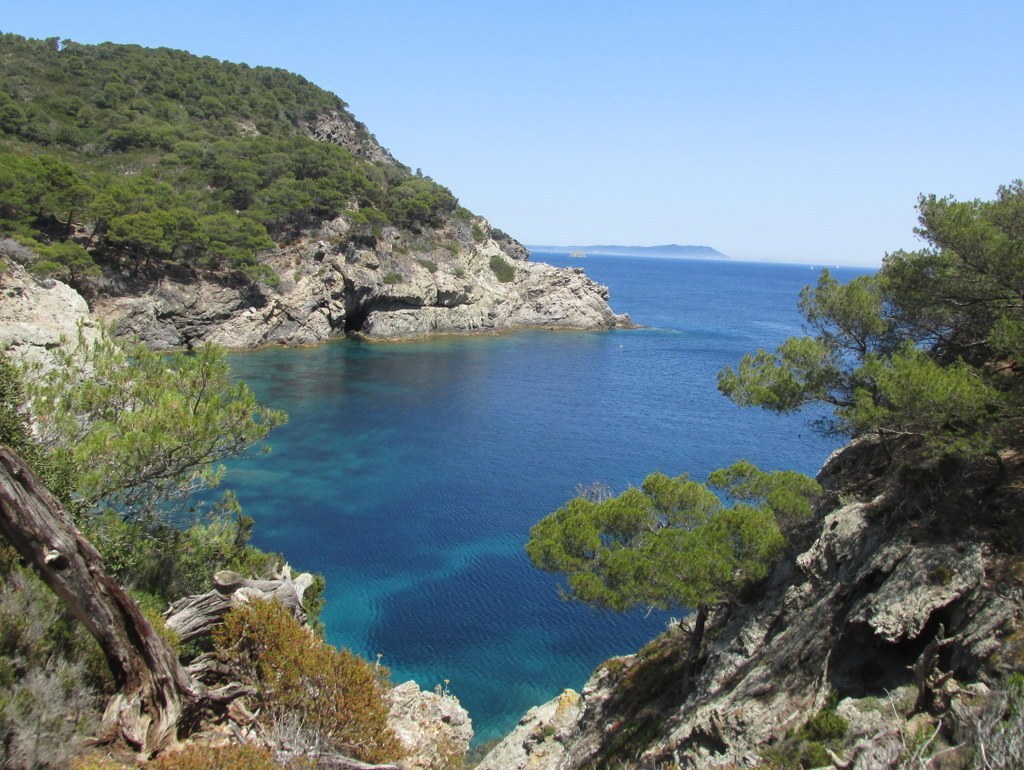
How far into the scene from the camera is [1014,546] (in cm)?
810

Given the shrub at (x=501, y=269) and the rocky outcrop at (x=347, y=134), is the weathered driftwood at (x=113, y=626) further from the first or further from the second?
the rocky outcrop at (x=347, y=134)

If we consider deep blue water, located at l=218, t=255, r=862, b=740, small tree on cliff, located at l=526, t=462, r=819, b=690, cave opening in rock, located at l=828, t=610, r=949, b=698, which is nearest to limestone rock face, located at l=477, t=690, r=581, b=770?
deep blue water, located at l=218, t=255, r=862, b=740

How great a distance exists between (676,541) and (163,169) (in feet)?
205

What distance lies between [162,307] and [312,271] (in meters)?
12.5

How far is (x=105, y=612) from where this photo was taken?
684 cm

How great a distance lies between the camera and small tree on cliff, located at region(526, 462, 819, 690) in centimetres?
1135

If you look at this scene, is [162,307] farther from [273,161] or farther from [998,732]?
[998,732]

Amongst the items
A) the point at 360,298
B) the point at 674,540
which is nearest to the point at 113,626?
the point at 674,540

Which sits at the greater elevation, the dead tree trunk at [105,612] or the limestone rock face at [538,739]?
the dead tree trunk at [105,612]

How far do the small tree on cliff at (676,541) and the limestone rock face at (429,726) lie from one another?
→ 145 inches

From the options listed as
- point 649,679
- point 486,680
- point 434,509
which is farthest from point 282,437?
point 649,679

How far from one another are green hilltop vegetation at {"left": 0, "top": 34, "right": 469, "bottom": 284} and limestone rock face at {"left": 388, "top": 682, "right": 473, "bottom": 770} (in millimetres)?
39519

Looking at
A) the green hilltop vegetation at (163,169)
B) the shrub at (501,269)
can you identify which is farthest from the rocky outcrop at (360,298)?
the green hilltop vegetation at (163,169)

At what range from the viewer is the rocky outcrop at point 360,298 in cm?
4944
